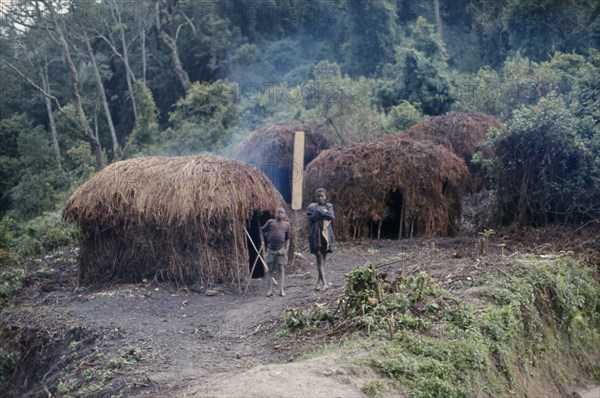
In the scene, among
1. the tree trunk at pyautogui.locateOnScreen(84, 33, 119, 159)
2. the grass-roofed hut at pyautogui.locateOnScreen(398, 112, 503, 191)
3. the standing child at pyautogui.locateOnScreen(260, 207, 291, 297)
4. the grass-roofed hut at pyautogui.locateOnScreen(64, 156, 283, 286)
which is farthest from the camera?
the tree trunk at pyautogui.locateOnScreen(84, 33, 119, 159)

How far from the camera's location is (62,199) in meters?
24.6

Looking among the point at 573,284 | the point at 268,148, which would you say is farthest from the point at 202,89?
the point at 573,284

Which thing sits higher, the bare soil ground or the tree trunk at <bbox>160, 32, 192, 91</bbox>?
the tree trunk at <bbox>160, 32, 192, 91</bbox>

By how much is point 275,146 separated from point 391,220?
5162mm

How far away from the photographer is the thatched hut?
22.7 meters

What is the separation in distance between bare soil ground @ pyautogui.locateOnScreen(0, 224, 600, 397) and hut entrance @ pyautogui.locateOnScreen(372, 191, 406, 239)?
7.72 ft

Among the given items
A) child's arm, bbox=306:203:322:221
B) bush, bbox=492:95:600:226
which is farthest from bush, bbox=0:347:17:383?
bush, bbox=492:95:600:226

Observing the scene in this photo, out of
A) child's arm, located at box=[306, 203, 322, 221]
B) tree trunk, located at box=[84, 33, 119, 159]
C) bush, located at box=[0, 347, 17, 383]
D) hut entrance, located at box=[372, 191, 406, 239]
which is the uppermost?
tree trunk, located at box=[84, 33, 119, 159]

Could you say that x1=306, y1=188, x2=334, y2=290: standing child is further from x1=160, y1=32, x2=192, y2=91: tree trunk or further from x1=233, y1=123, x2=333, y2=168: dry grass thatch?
x1=160, y1=32, x2=192, y2=91: tree trunk

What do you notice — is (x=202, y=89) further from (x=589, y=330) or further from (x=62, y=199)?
(x=589, y=330)

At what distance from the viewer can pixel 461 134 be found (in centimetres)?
2191

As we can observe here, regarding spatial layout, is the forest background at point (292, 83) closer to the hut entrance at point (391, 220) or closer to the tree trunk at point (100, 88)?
the tree trunk at point (100, 88)

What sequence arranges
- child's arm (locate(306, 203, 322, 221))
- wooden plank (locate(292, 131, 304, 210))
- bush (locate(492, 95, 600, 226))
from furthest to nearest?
wooden plank (locate(292, 131, 304, 210)), bush (locate(492, 95, 600, 226)), child's arm (locate(306, 203, 322, 221))

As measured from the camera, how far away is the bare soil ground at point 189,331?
7906mm
